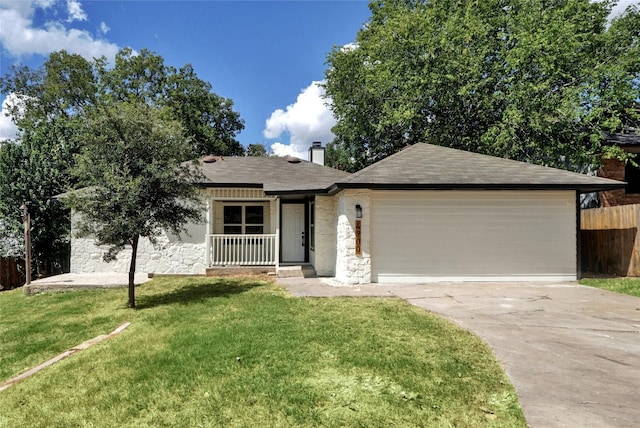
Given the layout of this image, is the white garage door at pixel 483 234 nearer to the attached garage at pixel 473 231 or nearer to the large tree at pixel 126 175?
the attached garage at pixel 473 231

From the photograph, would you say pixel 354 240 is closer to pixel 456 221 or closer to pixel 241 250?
pixel 456 221

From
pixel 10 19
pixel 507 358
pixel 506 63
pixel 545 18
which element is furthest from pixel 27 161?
pixel 545 18

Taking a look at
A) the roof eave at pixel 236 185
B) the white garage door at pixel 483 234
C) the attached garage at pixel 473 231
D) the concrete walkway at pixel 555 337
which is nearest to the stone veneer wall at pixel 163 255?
the roof eave at pixel 236 185

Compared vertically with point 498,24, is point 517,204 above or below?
below

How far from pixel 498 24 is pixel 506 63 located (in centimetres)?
251

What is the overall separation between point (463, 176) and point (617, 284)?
4658 millimetres

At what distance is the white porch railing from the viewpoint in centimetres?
1161

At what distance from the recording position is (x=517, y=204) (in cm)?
967

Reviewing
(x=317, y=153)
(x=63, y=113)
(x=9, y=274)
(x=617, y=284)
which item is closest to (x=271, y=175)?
(x=317, y=153)

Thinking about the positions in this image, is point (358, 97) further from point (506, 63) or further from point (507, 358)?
point (507, 358)

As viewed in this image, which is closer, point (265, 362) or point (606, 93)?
point (265, 362)

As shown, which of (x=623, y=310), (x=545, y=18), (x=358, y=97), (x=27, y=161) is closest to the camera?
(x=623, y=310)

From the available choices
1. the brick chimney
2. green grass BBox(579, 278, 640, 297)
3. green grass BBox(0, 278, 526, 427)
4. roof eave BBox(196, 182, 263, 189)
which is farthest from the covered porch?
green grass BBox(579, 278, 640, 297)

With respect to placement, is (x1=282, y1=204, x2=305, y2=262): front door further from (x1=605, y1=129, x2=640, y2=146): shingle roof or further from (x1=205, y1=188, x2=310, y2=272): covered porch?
(x1=605, y1=129, x2=640, y2=146): shingle roof
